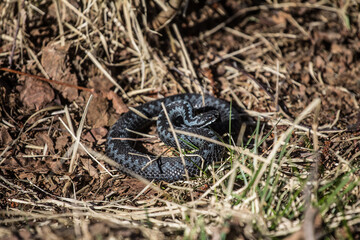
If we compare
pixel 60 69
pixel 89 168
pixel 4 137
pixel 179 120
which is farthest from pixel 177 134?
pixel 4 137

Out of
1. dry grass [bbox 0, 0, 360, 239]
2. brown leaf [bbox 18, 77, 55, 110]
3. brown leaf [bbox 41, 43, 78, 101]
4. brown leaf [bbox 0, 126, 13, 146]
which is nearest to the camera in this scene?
dry grass [bbox 0, 0, 360, 239]

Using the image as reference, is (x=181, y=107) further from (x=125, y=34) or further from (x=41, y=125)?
(x=41, y=125)

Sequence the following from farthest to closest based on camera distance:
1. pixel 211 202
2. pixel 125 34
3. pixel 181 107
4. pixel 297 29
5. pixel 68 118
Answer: pixel 297 29
pixel 125 34
pixel 181 107
pixel 68 118
pixel 211 202

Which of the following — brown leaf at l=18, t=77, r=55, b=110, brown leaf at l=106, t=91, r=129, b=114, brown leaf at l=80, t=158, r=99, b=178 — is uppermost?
brown leaf at l=18, t=77, r=55, b=110

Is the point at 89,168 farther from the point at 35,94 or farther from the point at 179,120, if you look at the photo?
the point at 179,120

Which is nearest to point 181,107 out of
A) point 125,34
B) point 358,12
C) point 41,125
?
point 125,34

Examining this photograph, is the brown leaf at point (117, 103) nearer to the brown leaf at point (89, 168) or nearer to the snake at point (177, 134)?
the snake at point (177, 134)

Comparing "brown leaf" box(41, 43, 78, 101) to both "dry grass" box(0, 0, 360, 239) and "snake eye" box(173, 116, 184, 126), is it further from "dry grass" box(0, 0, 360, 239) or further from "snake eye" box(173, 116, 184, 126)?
"snake eye" box(173, 116, 184, 126)

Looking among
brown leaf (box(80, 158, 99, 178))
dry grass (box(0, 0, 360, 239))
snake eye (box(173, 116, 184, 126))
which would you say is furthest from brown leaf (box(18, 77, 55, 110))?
snake eye (box(173, 116, 184, 126))
